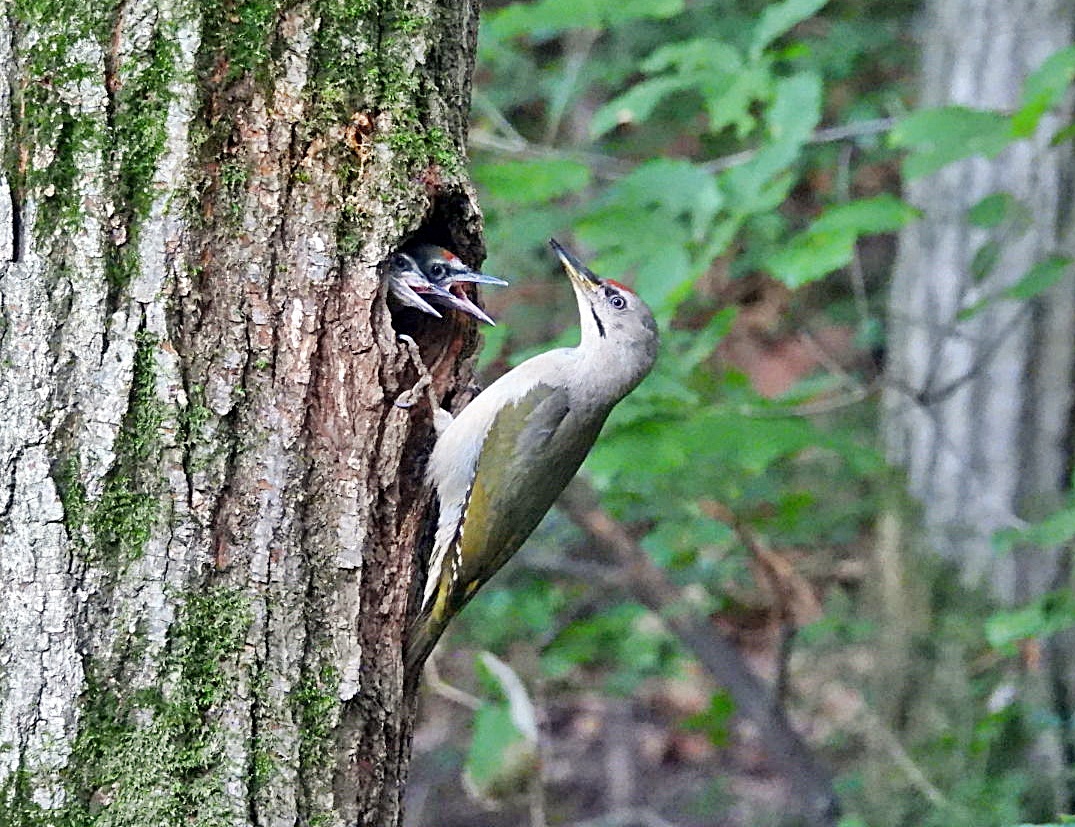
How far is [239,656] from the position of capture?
→ 226 cm

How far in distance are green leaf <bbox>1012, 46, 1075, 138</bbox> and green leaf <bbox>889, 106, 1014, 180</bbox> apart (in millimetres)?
91

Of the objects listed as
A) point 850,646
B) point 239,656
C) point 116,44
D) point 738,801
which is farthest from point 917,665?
point 116,44

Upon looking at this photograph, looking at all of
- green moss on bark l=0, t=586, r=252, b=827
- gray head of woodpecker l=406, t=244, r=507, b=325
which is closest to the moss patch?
green moss on bark l=0, t=586, r=252, b=827

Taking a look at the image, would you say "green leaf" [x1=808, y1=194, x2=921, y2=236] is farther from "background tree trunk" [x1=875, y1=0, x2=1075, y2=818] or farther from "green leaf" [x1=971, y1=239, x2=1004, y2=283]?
"background tree trunk" [x1=875, y1=0, x2=1075, y2=818]

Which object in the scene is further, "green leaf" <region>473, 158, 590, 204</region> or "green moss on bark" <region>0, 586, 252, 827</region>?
"green leaf" <region>473, 158, 590, 204</region>

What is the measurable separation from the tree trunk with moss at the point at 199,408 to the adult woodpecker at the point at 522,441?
437 millimetres

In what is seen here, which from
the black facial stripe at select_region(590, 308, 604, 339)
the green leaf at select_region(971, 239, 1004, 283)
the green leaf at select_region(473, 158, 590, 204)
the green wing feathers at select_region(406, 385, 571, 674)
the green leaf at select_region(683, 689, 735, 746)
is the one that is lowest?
the green leaf at select_region(683, 689, 735, 746)

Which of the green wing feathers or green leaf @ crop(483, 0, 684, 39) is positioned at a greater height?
green leaf @ crop(483, 0, 684, 39)

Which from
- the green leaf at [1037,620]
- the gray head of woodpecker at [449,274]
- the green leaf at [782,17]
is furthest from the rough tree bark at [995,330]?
the gray head of woodpecker at [449,274]

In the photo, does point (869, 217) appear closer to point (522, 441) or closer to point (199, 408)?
point (522, 441)

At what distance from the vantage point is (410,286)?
287 centimetres

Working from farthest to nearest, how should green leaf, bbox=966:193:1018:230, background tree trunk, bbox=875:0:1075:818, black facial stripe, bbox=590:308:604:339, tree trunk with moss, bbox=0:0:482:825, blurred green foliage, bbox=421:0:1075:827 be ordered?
1. background tree trunk, bbox=875:0:1075:818
2. green leaf, bbox=966:193:1018:230
3. black facial stripe, bbox=590:308:604:339
4. blurred green foliage, bbox=421:0:1075:827
5. tree trunk with moss, bbox=0:0:482:825

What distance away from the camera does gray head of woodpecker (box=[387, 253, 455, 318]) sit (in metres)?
2.84

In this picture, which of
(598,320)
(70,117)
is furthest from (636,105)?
(70,117)
